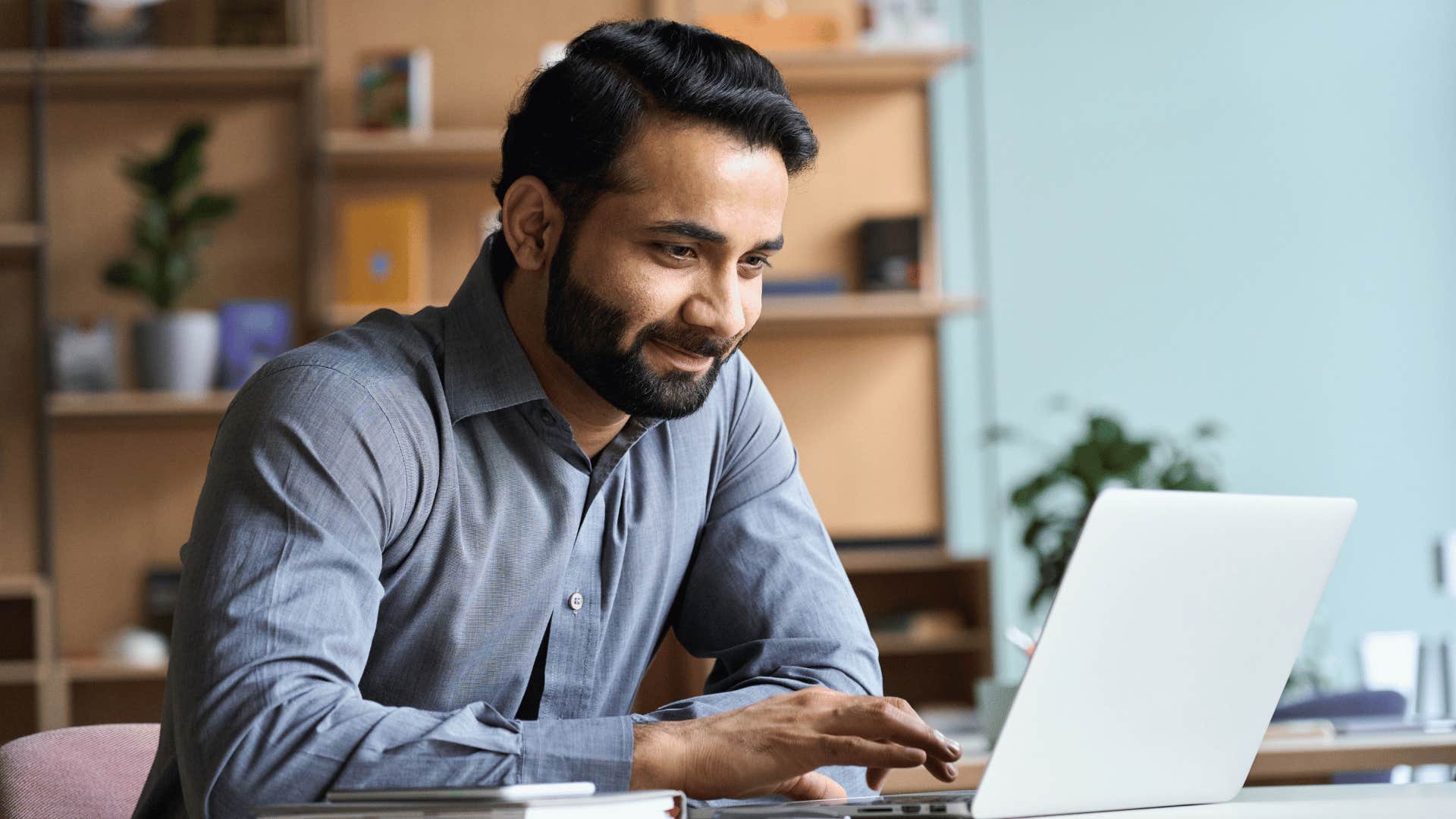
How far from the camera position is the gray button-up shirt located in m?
0.96

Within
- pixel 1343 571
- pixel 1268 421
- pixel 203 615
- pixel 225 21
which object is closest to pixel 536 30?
pixel 225 21

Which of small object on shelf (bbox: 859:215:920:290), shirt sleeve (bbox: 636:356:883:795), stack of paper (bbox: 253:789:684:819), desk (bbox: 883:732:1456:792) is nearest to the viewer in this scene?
stack of paper (bbox: 253:789:684:819)

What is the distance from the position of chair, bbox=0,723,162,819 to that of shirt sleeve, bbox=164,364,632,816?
20 centimetres

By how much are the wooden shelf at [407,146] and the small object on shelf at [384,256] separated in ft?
0.39

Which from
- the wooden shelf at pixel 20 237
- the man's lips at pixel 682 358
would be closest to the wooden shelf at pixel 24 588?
the wooden shelf at pixel 20 237

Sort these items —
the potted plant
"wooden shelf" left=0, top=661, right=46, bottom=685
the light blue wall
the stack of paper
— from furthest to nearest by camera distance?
the light blue wall → the potted plant → "wooden shelf" left=0, top=661, right=46, bottom=685 → the stack of paper

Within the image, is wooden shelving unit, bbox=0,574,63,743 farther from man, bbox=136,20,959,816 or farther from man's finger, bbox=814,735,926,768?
man's finger, bbox=814,735,926,768

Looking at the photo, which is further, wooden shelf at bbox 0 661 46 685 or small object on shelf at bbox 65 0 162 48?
small object on shelf at bbox 65 0 162 48

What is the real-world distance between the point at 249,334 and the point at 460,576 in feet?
8.32

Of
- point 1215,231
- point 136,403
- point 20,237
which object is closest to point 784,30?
point 1215,231

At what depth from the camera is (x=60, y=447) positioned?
11.9 ft

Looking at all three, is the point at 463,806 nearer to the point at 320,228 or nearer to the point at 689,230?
the point at 689,230

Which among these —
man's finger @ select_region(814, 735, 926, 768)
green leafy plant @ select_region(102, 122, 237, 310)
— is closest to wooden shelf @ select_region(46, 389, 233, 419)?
green leafy plant @ select_region(102, 122, 237, 310)

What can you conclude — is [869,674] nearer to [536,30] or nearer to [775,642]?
[775,642]
